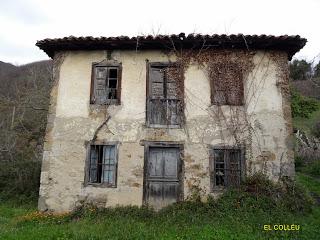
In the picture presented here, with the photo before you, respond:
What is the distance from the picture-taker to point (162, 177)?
1091 cm

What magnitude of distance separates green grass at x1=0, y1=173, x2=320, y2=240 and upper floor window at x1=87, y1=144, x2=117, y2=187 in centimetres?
100

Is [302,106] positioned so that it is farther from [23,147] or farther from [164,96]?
[23,147]

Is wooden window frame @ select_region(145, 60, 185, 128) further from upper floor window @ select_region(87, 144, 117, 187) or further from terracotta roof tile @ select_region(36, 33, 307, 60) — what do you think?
upper floor window @ select_region(87, 144, 117, 187)

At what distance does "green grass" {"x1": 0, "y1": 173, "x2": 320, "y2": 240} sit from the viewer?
311 inches

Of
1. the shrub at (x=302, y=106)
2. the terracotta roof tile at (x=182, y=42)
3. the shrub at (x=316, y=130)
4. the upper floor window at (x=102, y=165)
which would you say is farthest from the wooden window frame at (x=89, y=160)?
the shrub at (x=302, y=106)

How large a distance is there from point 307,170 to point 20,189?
45.5 ft

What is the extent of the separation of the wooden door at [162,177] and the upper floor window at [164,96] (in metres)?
0.93

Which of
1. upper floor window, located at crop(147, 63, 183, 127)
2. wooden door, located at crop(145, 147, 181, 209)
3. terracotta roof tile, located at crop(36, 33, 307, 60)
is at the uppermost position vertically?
terracotta roof tile, located at crop(36, 33, 307, 60)

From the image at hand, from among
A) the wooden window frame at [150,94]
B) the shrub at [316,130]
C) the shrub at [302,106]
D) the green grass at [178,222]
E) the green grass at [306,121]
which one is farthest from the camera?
the shrub at [302,106]

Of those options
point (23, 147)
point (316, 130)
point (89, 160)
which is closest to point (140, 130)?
point (89, 160)

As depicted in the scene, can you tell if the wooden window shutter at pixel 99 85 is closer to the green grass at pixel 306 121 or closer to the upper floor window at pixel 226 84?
the upper floor window at pixel 226 84

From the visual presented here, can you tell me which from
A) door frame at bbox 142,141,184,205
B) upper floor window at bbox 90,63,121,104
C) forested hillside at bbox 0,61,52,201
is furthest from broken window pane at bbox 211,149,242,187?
forested hillside at bbox 0,61,52,201

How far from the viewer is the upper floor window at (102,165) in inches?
432

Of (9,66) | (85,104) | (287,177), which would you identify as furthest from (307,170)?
(9,66)
